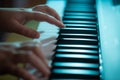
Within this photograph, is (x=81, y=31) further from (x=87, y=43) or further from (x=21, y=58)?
(x=21, y=58)

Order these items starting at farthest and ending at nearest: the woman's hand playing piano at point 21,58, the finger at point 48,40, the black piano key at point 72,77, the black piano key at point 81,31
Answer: the black piano key at point 81,31 < the finger at point 48,40 < the black piano key at point 72,77 < the woman's hand playing piano at point 21,58

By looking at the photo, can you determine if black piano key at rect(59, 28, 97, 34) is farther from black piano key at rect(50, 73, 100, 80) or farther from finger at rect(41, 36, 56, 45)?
black piano key at rect(50, 73, 100, 80)

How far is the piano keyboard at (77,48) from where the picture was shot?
95 centimetres

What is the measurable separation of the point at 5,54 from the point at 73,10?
85cm

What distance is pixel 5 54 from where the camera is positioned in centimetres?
71

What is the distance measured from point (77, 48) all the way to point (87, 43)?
65 mm

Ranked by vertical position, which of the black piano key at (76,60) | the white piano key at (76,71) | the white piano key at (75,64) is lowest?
the white piano key at (76,71)

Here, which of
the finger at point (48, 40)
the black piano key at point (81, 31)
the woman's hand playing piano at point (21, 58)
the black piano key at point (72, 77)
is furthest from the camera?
the black piano key at point (81, 31)

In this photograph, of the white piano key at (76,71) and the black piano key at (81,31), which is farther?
the black piano key at (81,31)

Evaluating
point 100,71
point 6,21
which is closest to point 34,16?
point 6,21

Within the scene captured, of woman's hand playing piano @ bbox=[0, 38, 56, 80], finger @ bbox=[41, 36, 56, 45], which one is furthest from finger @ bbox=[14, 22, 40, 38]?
woman's hand playing piano @ bbox=[0, 38, 56, 80]

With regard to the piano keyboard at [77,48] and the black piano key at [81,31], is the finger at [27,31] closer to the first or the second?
the piano keyboard at [77,48]

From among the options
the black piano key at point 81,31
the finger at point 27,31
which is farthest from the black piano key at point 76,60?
the black piano key at point 81,31

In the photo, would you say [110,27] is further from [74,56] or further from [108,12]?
[74,56]
